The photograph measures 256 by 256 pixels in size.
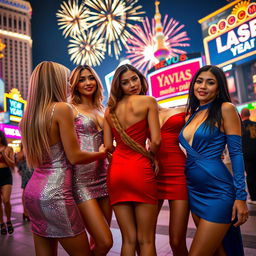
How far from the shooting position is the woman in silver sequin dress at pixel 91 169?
210 cm

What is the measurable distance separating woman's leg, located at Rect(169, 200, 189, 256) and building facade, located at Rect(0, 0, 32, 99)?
72522 mm

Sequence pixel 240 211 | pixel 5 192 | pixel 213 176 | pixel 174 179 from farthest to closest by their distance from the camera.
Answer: pixel 5 192 → pixel 174 179 → pixel 213 176 → pixel 240 211

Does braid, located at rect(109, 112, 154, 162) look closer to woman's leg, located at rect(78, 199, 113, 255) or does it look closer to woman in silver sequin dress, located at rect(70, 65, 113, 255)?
woman in silver sequin dress, located at rect(70, 65, 113, 255)

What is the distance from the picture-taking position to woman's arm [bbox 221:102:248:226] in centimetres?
163

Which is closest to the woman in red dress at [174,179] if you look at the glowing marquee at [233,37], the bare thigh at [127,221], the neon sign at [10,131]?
the bare thigh at [127,221]

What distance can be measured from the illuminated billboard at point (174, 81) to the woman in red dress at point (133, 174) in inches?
687

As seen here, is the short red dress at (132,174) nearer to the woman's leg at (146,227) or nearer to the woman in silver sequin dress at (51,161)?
the woman's leg at (146,227)

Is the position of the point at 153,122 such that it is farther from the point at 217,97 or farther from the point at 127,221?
the point at 127,221

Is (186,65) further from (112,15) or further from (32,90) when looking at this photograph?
(32,90)

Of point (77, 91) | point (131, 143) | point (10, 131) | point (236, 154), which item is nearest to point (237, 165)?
point (236, 154)

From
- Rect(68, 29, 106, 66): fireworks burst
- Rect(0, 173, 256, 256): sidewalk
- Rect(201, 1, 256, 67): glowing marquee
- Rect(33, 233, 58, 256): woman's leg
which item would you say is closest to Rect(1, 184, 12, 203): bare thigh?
Rect(0, 173, 256, 256): sidewalk

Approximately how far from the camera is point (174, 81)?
20297 mm

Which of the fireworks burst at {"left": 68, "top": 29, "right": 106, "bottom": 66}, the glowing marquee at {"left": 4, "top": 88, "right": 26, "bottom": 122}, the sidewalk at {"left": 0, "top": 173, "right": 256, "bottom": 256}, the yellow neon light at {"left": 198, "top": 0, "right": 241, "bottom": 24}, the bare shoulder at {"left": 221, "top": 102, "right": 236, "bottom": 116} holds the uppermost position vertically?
the yellow neon light at {"left": 198, "top": 0, "right": 241, "bottom": 24}

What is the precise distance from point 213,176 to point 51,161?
1104 millimetres
